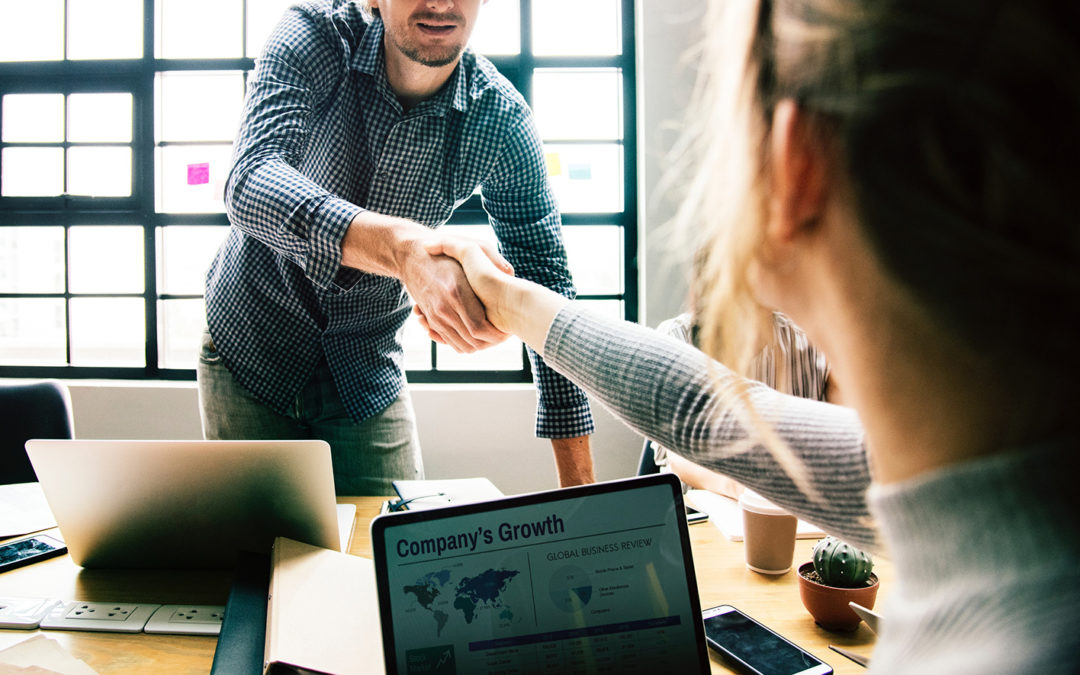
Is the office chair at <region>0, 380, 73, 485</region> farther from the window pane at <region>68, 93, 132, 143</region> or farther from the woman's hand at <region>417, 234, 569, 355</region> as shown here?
the window pane at <region>68, 93, 132, 143</region>

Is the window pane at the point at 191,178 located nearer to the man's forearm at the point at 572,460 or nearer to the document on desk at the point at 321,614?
the man's forearm at the point at 572,460

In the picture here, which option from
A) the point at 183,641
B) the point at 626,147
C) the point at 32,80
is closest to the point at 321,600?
the point at 183,641

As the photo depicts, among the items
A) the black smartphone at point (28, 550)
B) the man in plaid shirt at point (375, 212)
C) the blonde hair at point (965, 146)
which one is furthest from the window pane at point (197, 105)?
the blonde hair at point (965, 146)

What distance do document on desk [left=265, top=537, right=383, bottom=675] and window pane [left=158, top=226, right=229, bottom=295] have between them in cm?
296

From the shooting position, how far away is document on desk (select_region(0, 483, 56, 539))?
1259mm

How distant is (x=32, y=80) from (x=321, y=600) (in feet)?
12.7

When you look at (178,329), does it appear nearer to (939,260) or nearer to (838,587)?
(838,587)

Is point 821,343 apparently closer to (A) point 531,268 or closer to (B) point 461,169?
(A) point 531,268

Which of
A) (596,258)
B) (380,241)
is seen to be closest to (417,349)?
(596,258)

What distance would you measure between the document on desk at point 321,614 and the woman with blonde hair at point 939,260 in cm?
52

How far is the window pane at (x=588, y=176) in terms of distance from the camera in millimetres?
3389

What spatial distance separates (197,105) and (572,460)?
3.10 metres

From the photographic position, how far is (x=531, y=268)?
155 centimetres

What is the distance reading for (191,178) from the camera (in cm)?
342
